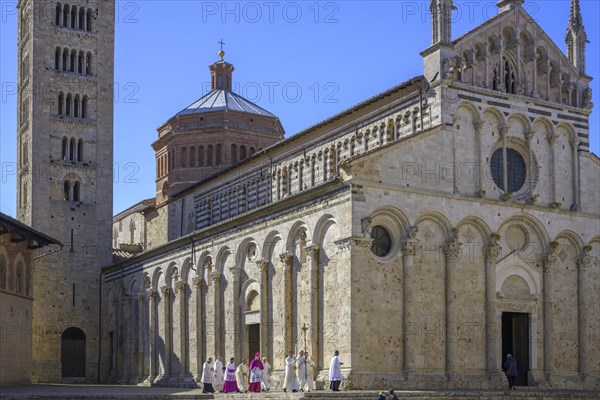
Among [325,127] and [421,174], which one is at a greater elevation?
[325,127]

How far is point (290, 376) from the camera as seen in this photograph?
32.6 m

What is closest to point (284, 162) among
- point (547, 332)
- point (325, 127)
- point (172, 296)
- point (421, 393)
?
point (325, 127)

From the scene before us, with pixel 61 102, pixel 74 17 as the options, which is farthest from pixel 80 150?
pixel 74 17

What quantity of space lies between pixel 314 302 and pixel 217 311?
8.06 m

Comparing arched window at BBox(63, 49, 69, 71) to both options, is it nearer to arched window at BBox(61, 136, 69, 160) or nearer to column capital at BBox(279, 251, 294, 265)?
arched window at BBox(61, 136, 69, 160)

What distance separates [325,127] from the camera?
136ft

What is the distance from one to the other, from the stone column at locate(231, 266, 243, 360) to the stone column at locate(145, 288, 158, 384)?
350 inches

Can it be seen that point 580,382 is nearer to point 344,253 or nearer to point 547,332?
point 547,332

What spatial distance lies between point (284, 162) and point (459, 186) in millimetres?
12160

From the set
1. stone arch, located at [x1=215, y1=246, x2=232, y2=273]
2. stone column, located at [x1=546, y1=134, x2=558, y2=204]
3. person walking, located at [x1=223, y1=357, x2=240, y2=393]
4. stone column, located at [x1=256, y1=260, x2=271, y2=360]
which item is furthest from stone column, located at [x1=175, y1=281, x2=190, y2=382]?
stone column, located at [x1=546, y1=134, x2=558, y2=204]

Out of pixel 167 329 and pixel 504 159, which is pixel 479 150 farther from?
pixel 167 329

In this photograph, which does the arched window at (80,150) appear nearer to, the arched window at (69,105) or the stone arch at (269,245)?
the arched window at (69,105)

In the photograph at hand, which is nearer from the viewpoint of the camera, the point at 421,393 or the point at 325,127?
the point at 421,393

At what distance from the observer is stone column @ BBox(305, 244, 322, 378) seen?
3369 cm
